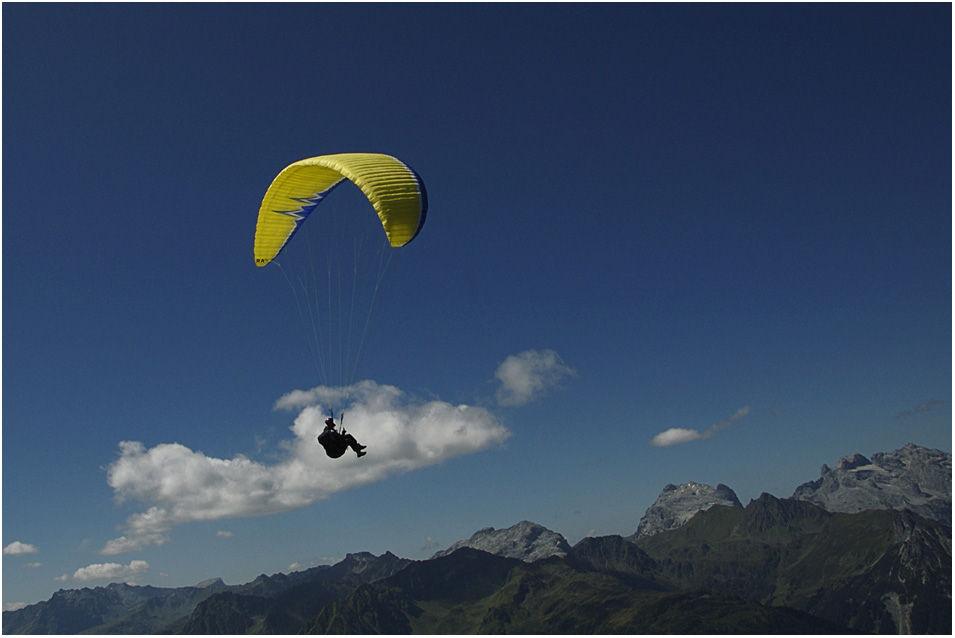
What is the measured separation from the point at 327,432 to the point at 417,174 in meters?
12.7

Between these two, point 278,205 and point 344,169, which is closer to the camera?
point 344,169

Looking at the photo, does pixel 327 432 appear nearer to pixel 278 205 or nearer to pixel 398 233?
pixel 398 233

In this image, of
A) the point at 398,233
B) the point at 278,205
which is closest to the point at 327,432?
the point at 398,233

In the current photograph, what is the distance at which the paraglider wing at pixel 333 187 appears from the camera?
3116cm

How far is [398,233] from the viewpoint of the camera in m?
31.6

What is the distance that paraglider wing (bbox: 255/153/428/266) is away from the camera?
31.2 meters

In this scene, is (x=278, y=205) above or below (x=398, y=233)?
above

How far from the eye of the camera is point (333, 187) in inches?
1443

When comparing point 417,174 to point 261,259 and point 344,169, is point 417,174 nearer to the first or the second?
point 344,169

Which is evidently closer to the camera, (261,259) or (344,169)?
(344,169)

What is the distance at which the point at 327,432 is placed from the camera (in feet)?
107

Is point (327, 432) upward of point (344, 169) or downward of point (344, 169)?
downward

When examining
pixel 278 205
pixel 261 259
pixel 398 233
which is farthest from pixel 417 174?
pixel 261 259

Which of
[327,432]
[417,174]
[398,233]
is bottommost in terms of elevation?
[327,432]
